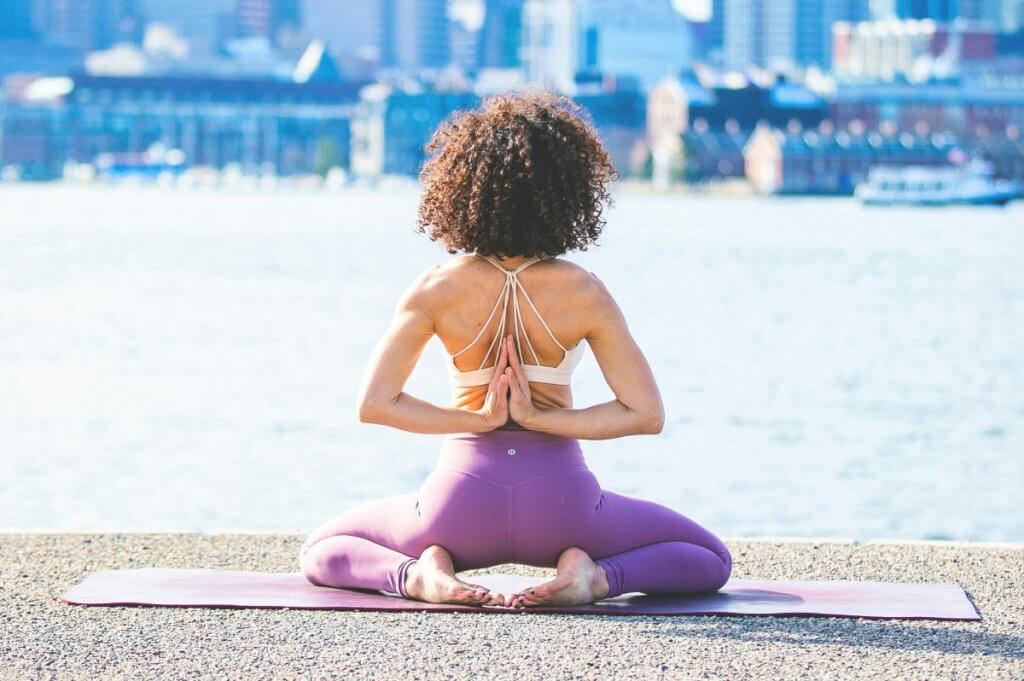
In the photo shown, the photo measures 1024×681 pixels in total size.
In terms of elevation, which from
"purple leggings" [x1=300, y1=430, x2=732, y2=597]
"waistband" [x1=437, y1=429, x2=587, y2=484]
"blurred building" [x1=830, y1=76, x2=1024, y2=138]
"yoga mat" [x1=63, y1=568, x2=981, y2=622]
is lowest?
"blurred building" [x1=830, y1=76, x2=1024, y2=138]

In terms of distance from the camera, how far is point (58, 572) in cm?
424

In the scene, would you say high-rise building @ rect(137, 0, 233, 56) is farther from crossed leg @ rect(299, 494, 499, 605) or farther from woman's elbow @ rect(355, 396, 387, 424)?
woman's elbow @ rect(355, 396, 387, 424)

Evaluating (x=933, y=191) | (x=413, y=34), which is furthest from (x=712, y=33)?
(x=933, y=191)

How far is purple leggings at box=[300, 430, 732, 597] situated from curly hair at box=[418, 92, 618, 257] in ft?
1.26

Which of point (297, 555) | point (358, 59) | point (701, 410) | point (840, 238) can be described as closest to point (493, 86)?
point (358, 59)

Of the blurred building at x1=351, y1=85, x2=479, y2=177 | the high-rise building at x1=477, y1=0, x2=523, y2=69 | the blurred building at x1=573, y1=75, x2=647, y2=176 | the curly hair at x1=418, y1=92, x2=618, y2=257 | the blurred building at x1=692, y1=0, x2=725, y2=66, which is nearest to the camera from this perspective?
the curly hair at x1=418, y1=92, x2=618, y2=257

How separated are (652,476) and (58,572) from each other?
8.48 metres

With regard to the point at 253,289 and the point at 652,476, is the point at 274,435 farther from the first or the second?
the point at 253,289

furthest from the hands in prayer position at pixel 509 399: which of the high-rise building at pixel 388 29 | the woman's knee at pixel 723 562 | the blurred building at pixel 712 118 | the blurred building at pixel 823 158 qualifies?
the high-rise building at pixel 388 29

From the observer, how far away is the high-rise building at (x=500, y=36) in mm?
181875

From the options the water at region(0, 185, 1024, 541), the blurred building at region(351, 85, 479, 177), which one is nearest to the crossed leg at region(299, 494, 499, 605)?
the water at region(0, 185, 1024, 541)

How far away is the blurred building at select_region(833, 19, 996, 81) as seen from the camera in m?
140

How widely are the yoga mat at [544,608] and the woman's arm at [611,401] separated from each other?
1.15ft

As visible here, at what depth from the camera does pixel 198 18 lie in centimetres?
18562
